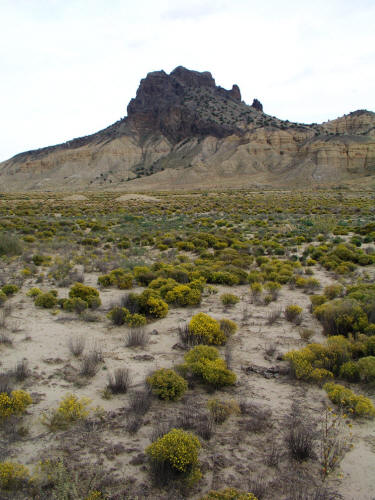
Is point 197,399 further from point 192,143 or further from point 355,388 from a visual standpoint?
point 192,143

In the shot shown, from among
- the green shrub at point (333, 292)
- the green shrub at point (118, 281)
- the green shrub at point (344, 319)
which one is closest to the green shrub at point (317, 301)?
the green shrub at point (333, 292)

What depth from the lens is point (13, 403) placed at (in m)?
4.64

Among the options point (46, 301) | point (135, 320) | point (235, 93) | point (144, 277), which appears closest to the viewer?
point (135, 320)

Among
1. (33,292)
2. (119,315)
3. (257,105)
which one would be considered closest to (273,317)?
(119,315)

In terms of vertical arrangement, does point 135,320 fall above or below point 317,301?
above

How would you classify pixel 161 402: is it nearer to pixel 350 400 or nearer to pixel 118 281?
pixel 350 400

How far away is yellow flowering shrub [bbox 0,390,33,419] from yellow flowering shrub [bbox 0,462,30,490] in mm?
1028

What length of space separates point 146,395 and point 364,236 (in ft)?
62.5

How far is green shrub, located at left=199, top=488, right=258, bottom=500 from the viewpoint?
10.8 ft

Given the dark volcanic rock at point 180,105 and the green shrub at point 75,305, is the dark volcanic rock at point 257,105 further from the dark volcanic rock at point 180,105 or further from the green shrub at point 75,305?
the green shrub at point 75,305

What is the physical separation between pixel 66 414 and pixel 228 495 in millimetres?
2391

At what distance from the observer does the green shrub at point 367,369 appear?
5.46m

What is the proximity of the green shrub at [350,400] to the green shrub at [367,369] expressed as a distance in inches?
20.0

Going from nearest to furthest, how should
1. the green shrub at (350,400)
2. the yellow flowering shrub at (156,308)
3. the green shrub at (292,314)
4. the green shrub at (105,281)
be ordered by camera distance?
the green shrub at (350,400), the green shrub at (292,314), the yellow flowering shrub at (156,308), the green shrub at (105,281)
